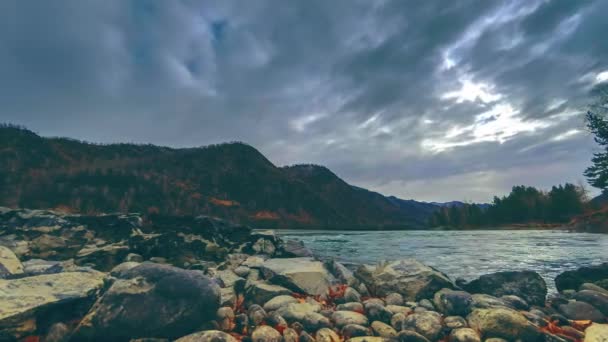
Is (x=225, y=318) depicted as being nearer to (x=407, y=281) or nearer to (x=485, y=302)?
(x=407, y=281)

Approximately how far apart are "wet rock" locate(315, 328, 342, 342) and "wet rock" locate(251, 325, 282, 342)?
711mm

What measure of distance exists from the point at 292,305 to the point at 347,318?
1.20 meters

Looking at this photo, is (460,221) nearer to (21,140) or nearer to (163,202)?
(163,202)

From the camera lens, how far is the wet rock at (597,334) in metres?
5.24

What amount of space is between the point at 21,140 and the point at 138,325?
443 ft

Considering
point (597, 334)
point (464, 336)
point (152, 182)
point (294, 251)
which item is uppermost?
point (152, 182)

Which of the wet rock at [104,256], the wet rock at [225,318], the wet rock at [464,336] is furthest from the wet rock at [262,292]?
the wet rock at [104,256]

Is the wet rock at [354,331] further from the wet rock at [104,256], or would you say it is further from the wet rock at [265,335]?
the wet rock at [104,256]

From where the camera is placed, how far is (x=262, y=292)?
714 cm

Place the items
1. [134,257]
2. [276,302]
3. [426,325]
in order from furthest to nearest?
[134,257] < [276,302] < [426,325]

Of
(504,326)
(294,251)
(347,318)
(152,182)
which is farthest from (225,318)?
(152,182)

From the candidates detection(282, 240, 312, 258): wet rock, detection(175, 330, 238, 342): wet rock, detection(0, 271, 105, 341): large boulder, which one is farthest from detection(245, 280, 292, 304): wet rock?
detection(282, 240, 312, 258): wet rock

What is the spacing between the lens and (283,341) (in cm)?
515

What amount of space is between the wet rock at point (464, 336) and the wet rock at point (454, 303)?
108cm
